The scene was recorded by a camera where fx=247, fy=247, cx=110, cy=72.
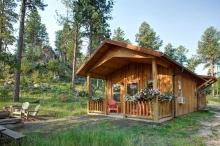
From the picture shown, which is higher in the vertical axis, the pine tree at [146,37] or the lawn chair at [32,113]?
the pine tree at [146,37]

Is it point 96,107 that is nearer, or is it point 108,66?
point 96,107

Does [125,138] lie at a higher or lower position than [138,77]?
lower

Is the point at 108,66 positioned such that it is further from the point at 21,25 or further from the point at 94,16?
the point at 94,16

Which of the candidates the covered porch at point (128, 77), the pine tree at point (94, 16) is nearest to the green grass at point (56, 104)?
the covered porch at point (128, 77)

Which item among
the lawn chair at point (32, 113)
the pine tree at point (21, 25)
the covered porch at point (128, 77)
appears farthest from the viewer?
the pine tree at point (21, 25)

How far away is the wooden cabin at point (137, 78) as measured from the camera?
12.2 m

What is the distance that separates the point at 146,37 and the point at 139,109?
34240mm

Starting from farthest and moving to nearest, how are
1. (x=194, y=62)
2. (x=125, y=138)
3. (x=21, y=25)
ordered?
(x=194, y=62), (x=21, y=25), (x=125, y=138)

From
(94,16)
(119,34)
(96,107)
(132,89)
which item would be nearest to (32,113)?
(96,107)

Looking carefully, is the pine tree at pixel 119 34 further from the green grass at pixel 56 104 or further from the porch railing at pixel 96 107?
the porch railing at pixel 96 107

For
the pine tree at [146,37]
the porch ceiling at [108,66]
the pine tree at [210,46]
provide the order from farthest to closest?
the pine tree at [210,46] → the pine tree at [146,37] → the porch ceiling at [108,66]

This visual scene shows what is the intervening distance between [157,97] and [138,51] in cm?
246

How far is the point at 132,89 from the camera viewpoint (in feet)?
52.7

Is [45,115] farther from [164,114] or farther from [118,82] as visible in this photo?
[164,114]
